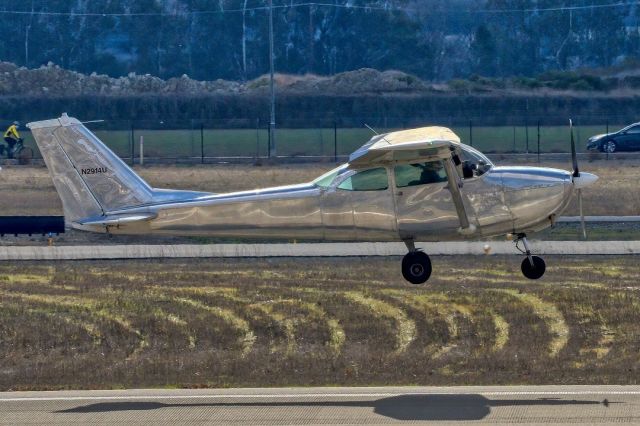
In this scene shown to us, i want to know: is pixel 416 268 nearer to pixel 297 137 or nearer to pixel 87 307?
pixel 87 307

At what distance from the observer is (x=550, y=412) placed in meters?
16.4

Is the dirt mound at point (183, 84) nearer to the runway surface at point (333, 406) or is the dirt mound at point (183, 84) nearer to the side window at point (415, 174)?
the side window at point (415, 174)

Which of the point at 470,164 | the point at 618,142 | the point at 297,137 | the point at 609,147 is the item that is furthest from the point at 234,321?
the point at 297,137

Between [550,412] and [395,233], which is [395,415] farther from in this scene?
[395,233]

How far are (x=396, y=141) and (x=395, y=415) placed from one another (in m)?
4.20

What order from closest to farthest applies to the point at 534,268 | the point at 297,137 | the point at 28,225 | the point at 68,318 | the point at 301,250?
the point at 534,268 < the point at 68,318 < the point at 301,250 < the point at 28,225 < the point at 297,137

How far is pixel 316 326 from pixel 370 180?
223 inches

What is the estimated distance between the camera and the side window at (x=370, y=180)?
18.8m

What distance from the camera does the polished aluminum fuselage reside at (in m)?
18.6

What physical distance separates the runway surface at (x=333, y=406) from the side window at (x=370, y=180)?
10.3 feet

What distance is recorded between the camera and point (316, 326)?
23.7 metres

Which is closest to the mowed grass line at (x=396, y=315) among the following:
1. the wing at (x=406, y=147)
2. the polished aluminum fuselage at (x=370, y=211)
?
the polished aluminum fuselage at (x=370, y=211)

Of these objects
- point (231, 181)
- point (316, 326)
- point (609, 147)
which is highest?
point (609, 147)

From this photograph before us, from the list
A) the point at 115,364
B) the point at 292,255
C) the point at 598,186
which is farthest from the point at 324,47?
the point at 115,364
